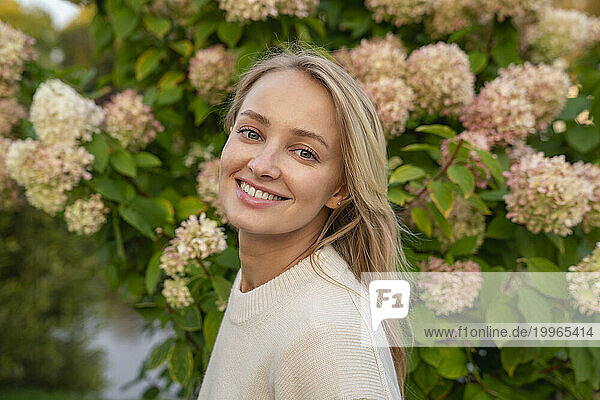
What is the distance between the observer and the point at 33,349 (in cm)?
445

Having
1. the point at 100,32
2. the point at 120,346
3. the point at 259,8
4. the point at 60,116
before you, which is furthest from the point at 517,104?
the point at 120,346

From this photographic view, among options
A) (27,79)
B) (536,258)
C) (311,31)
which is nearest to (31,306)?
(27,79)

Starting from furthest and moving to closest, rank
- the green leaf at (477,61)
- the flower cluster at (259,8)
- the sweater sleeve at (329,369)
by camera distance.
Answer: the green leaf at (477,61) → the flower cluster at (259,8) → the sweater sleeve at (329,369)

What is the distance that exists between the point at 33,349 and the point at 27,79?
300 cm

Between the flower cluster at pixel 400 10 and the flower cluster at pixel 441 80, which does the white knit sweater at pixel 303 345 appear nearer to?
the flower cluster at pixel 441 80

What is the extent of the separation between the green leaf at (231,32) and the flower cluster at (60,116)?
52 cm

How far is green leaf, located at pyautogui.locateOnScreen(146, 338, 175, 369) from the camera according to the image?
1672 millimetres

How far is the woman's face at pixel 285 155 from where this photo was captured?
1.06 metres

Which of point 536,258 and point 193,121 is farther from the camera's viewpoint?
point 193,121

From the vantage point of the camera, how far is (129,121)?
187 centimetres

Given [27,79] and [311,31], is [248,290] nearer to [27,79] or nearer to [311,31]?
[311,31]

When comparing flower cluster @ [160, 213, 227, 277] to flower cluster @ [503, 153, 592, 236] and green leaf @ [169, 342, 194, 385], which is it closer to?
green leaf @ [169, 342, 194, 385]

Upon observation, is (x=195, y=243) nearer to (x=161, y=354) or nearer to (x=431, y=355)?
(x=161, y=354)

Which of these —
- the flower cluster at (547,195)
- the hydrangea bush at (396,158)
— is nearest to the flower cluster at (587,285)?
the hydrangea bush at (396,158)
